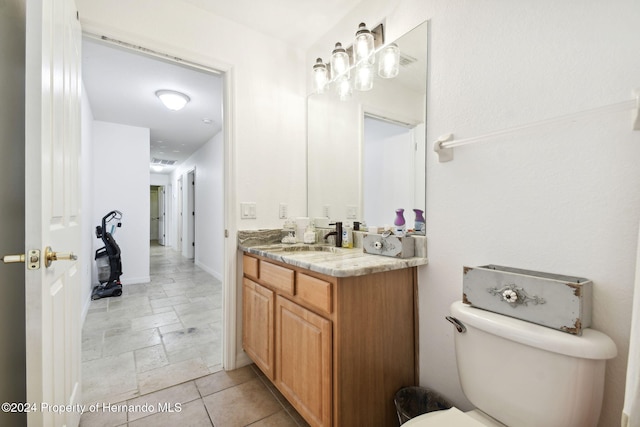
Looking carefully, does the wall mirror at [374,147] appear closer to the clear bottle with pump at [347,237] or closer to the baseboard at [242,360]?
the clear bottle with pump at [347,237]

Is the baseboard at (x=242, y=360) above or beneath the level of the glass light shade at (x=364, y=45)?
beneath

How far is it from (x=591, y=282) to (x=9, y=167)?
82.6 inches

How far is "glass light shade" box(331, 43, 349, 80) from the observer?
1833 mm

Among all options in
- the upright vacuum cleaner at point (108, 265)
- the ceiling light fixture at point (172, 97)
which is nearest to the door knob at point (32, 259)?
the ceiling light fixture at point (172, 97)

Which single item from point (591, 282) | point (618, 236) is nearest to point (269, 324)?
point (591, 282)

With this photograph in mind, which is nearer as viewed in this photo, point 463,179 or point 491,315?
point 491,315

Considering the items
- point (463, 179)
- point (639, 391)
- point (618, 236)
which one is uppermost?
point (463, 179)

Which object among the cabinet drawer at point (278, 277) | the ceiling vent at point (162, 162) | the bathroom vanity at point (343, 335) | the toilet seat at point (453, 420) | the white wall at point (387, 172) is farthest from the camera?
the ceiling vent at point (162, 162)

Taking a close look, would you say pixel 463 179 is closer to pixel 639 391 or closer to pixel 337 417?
pixel 639 391

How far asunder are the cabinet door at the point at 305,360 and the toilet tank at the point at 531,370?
553 millimetres

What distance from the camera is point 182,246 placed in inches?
284

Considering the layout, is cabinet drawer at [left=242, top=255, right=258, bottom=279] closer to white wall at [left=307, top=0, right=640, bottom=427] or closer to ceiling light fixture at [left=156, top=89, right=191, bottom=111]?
white wall at [left=307, top=0, right=640, bottom=427]

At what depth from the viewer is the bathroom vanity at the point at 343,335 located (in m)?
1.16

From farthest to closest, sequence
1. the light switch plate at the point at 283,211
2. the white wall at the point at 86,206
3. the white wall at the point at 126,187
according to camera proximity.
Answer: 1. the white wall at the point at 126,187
2. the white wall at the point at 86,206
3. the light switch plate at the point at 283,211
